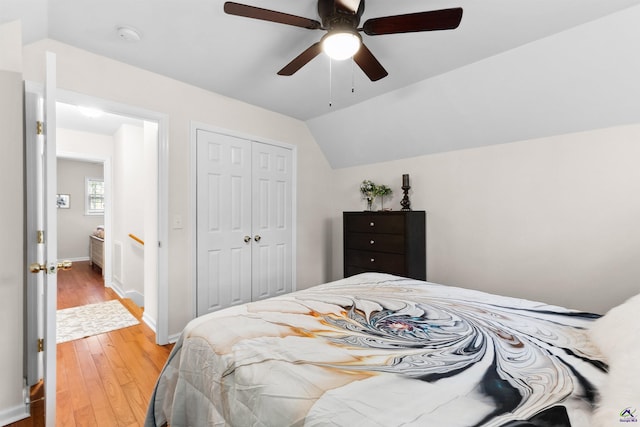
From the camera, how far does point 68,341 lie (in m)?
2.64

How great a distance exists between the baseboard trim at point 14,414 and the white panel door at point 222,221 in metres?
1.27

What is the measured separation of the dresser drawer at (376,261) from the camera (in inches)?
116

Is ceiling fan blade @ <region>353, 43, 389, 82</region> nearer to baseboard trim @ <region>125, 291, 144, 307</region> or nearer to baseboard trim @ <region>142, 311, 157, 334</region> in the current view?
baseboard trim @ <region>142, 311, 157, 334</region>

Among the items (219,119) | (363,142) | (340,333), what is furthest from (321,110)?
(340,333)

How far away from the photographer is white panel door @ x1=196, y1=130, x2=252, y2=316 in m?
2.84

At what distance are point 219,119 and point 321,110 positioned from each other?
1.16m

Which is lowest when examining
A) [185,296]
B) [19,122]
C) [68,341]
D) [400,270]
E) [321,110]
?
[68,341]

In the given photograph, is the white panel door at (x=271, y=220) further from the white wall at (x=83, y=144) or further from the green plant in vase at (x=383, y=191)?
the white wall at (x=83, y=144)

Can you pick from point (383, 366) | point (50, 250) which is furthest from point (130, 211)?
point (383, 366)

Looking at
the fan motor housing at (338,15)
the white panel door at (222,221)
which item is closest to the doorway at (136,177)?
the white panel door at (222,221)

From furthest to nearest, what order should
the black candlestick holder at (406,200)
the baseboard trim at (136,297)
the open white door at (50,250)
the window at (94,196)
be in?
the window at (94,196) → the baseboard trim at (136,297) → the black candlestick holder at (406,200) → the open white door at (50,250)

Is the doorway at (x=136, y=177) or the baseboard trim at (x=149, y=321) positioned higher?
the doorway at (x=136, y=177)

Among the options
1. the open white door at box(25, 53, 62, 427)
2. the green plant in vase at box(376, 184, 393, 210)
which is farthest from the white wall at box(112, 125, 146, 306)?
the green plant in vase at box(376, 184, 393, 210)

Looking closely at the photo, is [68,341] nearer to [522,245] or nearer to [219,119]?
[219,119]
